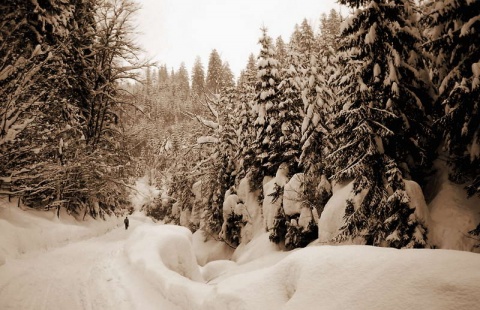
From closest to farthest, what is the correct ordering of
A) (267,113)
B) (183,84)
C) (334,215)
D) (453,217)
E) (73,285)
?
(73,285) → (453,217) → (334,215) → (267,113) → (183,84)

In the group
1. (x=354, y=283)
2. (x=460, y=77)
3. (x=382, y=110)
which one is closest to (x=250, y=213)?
(x=382, y=110)

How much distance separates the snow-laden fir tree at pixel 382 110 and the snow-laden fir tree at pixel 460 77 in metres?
1.06

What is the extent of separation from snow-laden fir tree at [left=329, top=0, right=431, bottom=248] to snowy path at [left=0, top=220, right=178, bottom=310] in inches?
304

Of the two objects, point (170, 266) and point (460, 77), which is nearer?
point (460, 77)

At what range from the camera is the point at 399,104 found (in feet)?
36.6

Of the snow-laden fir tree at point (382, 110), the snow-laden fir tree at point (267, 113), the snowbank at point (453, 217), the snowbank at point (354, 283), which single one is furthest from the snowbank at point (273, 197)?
the snowbank at point (354, 283)

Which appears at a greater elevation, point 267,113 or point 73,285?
point 267,113

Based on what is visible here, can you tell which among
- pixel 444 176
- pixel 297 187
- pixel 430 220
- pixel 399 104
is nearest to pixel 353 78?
pixel 399 104

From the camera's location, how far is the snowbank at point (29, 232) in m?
10.3

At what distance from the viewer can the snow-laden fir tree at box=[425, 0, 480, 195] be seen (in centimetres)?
862

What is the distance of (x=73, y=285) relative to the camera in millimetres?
7910

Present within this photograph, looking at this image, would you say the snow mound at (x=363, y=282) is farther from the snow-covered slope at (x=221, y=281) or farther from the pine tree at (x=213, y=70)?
the pine tree at (x=213, y=70)

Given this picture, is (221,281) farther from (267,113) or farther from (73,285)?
(267,113)

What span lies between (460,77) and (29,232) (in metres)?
16.9
